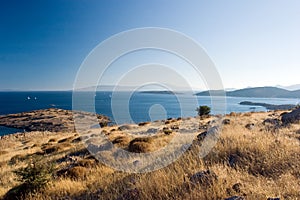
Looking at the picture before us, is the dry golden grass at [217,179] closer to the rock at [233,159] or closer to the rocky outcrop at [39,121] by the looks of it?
the rock at [233,159]

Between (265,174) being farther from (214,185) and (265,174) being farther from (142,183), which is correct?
(142,183)

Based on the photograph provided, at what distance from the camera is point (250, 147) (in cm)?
672

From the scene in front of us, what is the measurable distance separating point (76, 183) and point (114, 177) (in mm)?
1165

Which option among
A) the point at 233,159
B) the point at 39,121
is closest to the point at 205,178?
the point at 233,159

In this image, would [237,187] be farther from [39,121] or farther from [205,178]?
[39,121]

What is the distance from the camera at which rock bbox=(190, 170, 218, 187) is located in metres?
4.43

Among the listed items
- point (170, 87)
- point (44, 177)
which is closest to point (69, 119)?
point (170, 87)

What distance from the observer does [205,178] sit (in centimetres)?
456

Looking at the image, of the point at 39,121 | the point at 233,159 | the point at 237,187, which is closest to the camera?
the point at 237,187

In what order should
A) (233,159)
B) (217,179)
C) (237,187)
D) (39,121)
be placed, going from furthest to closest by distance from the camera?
(39,121) < (233,159) < (217,179) < (237,187)

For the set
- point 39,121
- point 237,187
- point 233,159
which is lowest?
point 39,121

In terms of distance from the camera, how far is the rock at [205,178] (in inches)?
174

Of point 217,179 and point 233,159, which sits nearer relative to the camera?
point 217,179

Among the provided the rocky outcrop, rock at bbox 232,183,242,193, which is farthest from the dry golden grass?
the rocky outcrop
